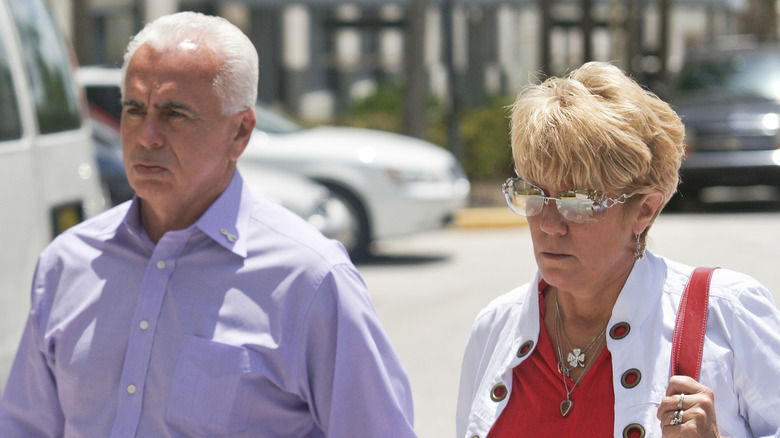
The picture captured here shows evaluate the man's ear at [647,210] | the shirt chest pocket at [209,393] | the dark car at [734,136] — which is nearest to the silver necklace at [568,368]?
the man's ear at [647,210]

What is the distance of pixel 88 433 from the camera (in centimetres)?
231

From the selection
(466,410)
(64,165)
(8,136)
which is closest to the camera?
(466,410)

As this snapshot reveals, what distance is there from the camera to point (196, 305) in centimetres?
231

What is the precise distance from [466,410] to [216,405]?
56cm

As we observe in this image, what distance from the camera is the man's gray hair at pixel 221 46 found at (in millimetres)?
2381

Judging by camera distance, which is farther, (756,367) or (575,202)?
(575,202)

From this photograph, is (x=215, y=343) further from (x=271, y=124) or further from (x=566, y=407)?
(x=271, y=124)

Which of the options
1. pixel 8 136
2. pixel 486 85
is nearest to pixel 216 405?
pixel 8 136

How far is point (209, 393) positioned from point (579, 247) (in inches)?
31.5

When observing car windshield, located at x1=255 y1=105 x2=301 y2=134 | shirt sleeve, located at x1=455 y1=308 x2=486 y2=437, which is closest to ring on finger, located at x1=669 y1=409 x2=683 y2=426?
shirt sleeve, located at x1=455 y1=308 x2=486 y2=437

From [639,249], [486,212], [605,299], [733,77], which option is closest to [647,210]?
[639,249]

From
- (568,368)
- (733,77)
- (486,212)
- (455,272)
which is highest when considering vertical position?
(568,368)

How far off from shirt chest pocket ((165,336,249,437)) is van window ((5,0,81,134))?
2848mm

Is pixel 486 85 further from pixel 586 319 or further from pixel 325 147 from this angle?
pixel 586 319
